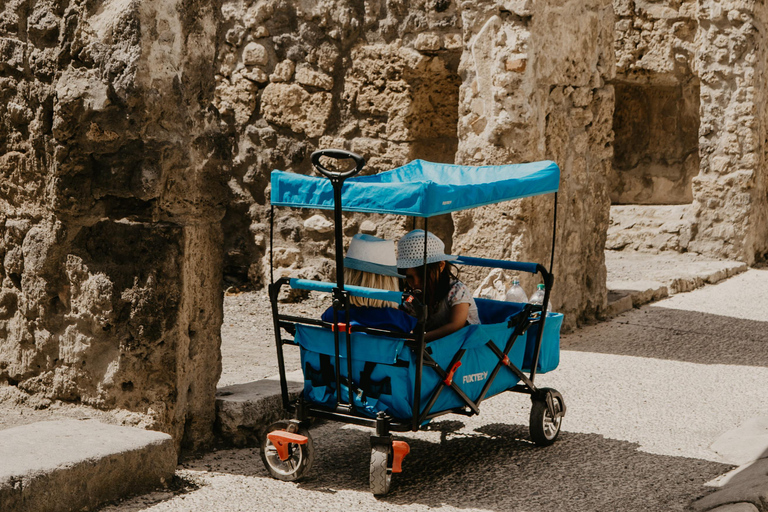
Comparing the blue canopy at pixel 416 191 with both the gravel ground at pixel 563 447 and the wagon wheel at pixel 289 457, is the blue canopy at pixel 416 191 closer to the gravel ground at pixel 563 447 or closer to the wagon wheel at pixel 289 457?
the wagon wheel at pixel 289 457

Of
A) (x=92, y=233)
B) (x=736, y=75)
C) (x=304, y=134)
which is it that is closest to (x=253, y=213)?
(x=304, y=134)

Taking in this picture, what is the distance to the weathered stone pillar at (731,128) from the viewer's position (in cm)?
963

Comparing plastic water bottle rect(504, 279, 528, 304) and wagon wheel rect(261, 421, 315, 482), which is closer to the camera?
wagon wheel rect(261, 421, 315, 482)

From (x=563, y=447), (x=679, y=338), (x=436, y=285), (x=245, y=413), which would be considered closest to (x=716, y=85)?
(x=679, y=338)

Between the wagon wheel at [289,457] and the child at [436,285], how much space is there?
2.06 feet

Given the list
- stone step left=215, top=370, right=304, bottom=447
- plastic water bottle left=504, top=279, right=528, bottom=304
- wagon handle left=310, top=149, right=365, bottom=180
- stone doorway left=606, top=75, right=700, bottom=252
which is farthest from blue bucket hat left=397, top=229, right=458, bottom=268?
stone doorway left=606, top=75, right=700, bottom=252

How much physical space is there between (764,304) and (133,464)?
6294 millimetres

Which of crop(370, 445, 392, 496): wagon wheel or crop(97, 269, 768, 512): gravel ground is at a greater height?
crop(370, 445, 392, 496): wagon wheel

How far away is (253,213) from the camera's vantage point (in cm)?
756

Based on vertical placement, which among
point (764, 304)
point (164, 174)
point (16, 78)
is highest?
point (16, 78)

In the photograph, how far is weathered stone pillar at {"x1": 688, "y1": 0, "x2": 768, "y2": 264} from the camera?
31.6 feet

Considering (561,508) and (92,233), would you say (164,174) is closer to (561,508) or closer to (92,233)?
(92,233)

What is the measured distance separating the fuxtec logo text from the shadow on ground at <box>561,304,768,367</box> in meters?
2.51

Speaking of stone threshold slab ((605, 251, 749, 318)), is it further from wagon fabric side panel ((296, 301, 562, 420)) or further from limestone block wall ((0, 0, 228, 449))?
limestone block wall ((0, 0, 228, 449))
